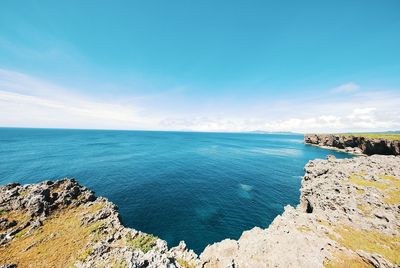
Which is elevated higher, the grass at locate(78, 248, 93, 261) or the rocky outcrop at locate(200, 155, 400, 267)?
the rocky outcrop at locate(200, 155, 400, 267)

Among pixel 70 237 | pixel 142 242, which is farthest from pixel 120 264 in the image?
pixel 70 237

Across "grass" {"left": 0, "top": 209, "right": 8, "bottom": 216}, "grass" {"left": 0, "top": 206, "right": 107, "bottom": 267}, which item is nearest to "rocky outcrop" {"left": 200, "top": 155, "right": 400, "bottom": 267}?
"grass" {"left": 0, "top": 206, "right": 107, "bottom": 267}

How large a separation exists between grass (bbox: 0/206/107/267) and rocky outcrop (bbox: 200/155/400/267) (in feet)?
53.1

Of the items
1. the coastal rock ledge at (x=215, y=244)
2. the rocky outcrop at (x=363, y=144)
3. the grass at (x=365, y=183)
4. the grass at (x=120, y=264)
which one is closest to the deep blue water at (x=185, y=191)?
the coastal rock ledge at (x=215, y=244)

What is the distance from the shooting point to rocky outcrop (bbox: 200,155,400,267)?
1864cm

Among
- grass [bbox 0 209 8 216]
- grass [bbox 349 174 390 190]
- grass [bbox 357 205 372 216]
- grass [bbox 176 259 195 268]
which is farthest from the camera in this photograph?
grass [bbox 349 174 390 190]

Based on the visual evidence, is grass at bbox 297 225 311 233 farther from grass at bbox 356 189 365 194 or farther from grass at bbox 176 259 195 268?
grass at bbox 356 189 365 194

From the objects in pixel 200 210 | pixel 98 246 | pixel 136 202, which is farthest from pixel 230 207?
pixel 98 246

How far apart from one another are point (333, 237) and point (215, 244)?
50.1 ft

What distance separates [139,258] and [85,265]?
22.9ft

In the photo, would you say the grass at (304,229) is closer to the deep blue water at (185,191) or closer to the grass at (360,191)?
the deep blue water at (185,191)

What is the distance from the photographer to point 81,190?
3825 centimetres

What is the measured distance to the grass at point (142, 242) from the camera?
21.8 meters

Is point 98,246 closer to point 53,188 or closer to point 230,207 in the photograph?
point 53,188
